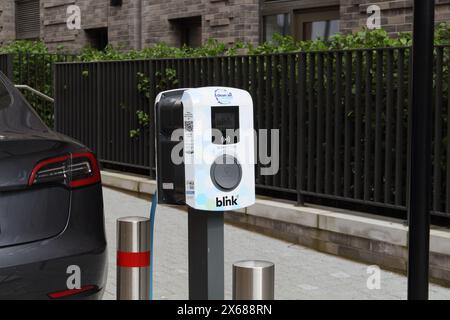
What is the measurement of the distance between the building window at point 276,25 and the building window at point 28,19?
27.5ft

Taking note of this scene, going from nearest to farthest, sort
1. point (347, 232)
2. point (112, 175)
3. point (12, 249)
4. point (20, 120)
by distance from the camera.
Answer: point (12, 249)
point (20, 120)
point (347, 232)
point (112, 175)

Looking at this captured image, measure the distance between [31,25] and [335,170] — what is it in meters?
13.9

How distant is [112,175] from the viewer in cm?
1037

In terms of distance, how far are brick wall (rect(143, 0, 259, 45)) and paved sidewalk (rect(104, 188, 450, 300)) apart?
479 centimetres

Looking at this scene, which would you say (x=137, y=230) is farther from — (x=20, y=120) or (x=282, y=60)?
(x=282, y=60)

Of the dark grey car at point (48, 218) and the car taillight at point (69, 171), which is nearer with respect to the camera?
the dark grey car at point (48, 218)

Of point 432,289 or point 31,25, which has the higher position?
point 31,25

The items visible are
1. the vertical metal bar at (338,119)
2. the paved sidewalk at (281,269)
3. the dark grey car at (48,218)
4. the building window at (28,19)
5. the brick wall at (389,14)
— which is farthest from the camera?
the building window at (28,19)

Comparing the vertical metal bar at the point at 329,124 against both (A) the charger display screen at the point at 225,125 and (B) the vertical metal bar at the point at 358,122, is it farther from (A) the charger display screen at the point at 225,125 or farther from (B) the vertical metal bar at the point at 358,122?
(A) the charger display screen at the point at 225,125

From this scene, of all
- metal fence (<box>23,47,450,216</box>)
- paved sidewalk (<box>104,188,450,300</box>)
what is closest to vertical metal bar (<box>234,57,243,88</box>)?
metal fence (<box>23,47,450,216</box>)

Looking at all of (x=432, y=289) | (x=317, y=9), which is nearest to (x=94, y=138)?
(x=317, y=9)

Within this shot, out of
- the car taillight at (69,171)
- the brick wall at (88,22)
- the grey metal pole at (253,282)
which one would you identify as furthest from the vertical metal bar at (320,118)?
the brick wall at (88,22)

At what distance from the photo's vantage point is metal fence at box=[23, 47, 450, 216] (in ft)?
21.6

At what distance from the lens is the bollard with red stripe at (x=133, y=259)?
386cm
